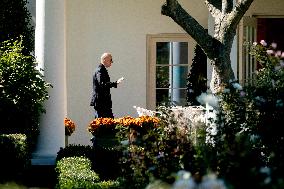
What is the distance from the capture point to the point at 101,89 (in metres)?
12.6

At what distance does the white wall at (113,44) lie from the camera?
14.4 meters

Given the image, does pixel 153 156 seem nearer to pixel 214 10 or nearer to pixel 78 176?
pixel 78 176

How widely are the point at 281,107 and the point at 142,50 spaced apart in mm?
8353

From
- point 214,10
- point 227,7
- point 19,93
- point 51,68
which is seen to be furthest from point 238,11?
point 19,93

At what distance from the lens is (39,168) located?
10.6 m

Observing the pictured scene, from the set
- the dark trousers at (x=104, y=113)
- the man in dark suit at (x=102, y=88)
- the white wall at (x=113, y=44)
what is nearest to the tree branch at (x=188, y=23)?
the man in dark suit at (x=102, y=88)

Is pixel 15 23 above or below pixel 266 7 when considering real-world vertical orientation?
below

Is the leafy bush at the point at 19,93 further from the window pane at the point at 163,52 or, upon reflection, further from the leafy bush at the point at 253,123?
the window pane at the point at 163,52

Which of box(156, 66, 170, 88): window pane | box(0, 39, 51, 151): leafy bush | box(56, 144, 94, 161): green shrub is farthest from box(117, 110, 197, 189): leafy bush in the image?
box(156, 66, 170, 88): window pane

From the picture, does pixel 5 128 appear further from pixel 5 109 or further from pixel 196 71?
pixel 196 71

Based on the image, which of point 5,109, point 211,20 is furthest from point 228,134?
point 211,20

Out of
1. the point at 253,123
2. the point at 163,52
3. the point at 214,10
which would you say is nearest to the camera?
the point at 253,123

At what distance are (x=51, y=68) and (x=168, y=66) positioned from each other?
4606mm

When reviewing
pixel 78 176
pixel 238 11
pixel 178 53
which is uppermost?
pixel 238 11
